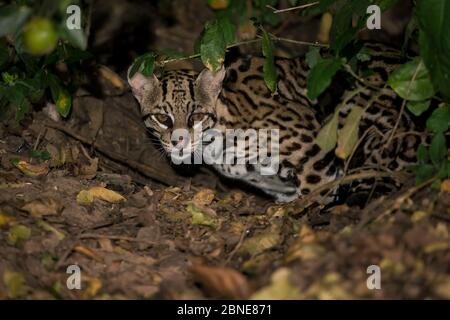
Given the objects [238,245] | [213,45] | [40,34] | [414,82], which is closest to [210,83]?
[213,45]

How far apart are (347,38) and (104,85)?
3047 mm

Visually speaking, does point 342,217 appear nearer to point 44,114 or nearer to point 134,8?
point 44,114

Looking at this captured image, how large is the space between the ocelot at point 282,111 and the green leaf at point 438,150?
1.41 m

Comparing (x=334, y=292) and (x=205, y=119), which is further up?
(x=205, y=119)

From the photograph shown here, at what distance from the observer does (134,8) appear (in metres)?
8.40

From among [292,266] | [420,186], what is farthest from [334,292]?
[420,186]

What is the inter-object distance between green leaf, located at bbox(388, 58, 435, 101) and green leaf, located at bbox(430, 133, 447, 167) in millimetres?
245

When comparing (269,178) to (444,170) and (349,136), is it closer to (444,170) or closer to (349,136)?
(349,136)

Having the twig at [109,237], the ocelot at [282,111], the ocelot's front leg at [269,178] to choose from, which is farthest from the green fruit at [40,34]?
the ocelot's front leg at [269,178]

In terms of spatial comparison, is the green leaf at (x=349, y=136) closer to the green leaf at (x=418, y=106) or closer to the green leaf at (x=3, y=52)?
the green leaf at (x=418, y=106)

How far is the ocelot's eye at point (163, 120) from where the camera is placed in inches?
223

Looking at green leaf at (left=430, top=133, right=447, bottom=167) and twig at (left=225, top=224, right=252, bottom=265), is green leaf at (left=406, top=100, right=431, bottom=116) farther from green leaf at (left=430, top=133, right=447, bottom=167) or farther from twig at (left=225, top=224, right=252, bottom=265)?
twig at (left=225, top=224, right=252, bottom=265)

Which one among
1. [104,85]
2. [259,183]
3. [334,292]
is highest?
[104,85]

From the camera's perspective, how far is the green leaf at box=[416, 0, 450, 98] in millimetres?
3516
